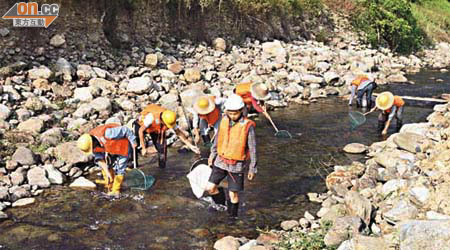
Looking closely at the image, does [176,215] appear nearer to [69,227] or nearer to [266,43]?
[69,227]

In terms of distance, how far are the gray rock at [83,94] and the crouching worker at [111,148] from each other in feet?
13.4

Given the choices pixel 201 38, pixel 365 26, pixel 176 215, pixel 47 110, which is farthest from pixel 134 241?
pixel 365 26

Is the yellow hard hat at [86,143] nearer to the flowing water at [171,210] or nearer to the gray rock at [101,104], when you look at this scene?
the flowing water at [171,210]

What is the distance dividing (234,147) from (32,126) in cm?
504

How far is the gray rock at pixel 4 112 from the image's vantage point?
929 centimetres

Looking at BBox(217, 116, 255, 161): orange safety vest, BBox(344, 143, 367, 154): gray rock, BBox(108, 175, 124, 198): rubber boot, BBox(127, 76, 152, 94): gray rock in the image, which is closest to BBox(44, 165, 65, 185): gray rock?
BBox(108, 175, 124, 198): rubber boot

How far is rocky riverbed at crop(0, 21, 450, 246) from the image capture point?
8.12m

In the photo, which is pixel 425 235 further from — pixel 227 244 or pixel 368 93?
pixel 368 93

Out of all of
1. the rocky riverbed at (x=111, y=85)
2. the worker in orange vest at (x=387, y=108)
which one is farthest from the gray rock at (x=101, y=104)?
the worker in orange vest at (x=387, y=108)

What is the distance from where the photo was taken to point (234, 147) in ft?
19.7

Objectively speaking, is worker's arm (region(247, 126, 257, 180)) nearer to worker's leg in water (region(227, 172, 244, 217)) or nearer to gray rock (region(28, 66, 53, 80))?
worker's leg in water (region(227, 172, 244, 217))

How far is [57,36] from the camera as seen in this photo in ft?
41.5

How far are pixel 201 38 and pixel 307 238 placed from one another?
12633 millimetres

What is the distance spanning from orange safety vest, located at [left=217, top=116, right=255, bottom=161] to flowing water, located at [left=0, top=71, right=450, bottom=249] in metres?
1.04
